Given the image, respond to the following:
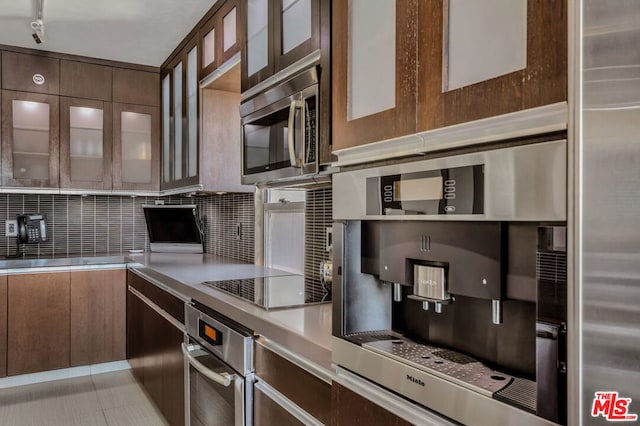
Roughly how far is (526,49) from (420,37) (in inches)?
9.3

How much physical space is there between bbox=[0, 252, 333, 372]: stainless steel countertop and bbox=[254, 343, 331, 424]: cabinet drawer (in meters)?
0.05

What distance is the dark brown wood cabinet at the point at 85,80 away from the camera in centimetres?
352

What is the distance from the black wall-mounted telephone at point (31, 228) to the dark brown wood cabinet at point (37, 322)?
43cm

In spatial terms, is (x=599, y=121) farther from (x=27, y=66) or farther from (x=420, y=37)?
(x=27, y=66)

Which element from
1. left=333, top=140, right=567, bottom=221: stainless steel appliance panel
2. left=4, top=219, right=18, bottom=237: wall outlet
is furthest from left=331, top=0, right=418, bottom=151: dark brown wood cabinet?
left=4, top=219, right=18, bottom=237: wall outlet

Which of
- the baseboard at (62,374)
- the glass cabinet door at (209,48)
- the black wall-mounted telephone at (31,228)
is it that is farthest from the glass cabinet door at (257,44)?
the baseboard at (62,374)

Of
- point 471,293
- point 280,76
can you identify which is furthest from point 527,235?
point 280,76

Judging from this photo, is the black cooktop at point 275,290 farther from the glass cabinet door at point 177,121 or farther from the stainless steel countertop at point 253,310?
the glass cabinet door at point 177,121

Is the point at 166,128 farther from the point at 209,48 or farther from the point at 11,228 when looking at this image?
the point at 11,228

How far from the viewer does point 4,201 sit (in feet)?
11.8

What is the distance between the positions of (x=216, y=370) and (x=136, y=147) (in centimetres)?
259

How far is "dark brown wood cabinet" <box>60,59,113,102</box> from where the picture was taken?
3520 mm

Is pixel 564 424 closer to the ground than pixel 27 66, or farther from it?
closer to the ground

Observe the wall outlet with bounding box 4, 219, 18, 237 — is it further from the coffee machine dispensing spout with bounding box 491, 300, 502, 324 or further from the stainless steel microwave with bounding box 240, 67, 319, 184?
the coffee machine dispensing spout with bounding box 491, 300, 502, 324
